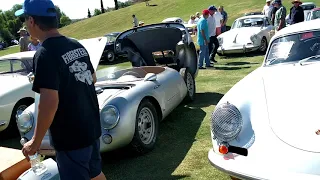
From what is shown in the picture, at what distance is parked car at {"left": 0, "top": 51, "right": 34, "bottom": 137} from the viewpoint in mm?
6109

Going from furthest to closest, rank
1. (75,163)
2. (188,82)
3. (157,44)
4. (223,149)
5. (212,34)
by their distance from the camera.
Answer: (212,34) → (157,44) → (188,82) → (223,149) → (75,163)

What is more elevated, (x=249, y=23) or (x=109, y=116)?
(x=109, y=116)

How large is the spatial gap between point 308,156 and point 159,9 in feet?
150

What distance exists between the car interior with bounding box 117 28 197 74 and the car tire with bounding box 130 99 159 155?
2580 mm

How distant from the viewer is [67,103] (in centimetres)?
248

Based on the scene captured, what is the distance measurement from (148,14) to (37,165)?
146ft

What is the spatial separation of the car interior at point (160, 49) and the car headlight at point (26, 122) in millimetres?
3217

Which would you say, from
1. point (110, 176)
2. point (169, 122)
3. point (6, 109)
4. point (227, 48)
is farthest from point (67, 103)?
point (227, 48)

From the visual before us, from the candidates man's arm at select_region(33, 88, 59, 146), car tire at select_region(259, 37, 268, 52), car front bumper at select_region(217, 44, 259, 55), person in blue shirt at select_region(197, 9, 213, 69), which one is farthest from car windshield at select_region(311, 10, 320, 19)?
man's arm at select_region(33, 88, 59, 146)

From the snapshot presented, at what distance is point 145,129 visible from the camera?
480 cm

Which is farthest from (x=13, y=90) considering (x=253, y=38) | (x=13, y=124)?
(x=253, y=38)

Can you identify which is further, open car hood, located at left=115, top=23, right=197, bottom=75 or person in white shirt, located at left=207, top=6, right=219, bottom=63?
person in white shirt, located at left=207, top=6, right=219, bottom=63

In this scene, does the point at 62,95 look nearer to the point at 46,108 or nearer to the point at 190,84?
the point at 46,108

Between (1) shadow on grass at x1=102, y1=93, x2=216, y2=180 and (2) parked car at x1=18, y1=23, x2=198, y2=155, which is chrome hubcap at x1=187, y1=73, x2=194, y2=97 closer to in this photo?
(2) parked car at x1=18, y1=23, x2=198, y2=155
